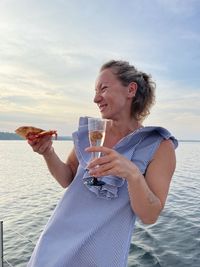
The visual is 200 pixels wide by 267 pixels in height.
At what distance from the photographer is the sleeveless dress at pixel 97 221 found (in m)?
2.01

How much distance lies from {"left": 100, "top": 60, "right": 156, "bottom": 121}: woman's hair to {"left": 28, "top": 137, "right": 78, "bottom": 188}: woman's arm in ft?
2.04

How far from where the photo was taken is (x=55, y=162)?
2.50m

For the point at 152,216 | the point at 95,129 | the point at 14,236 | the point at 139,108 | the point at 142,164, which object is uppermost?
the point at 139,108

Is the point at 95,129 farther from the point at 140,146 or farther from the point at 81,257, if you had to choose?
the point at 81,257

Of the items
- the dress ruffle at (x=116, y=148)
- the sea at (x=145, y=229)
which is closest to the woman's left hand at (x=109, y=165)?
the dress ruffle at (x=116, y=148)

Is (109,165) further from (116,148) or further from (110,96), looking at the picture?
(110,96)

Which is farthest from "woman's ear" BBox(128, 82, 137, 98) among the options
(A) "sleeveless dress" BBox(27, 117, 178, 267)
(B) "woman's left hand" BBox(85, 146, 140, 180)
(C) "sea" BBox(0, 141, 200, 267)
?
(C) "sea" BBox(0, 141, 200, 267)

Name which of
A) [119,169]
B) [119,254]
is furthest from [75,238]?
[119,169]

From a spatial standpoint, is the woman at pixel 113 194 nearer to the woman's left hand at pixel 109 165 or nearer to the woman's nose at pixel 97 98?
the woman's nose at pixel 97 98

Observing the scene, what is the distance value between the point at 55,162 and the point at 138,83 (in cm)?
84

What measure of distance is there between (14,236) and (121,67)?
9.82m

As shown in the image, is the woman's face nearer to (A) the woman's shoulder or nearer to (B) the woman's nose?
(B) the woman's nose

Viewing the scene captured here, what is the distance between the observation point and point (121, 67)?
234cm

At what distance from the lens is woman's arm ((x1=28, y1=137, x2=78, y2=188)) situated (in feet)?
7.77
